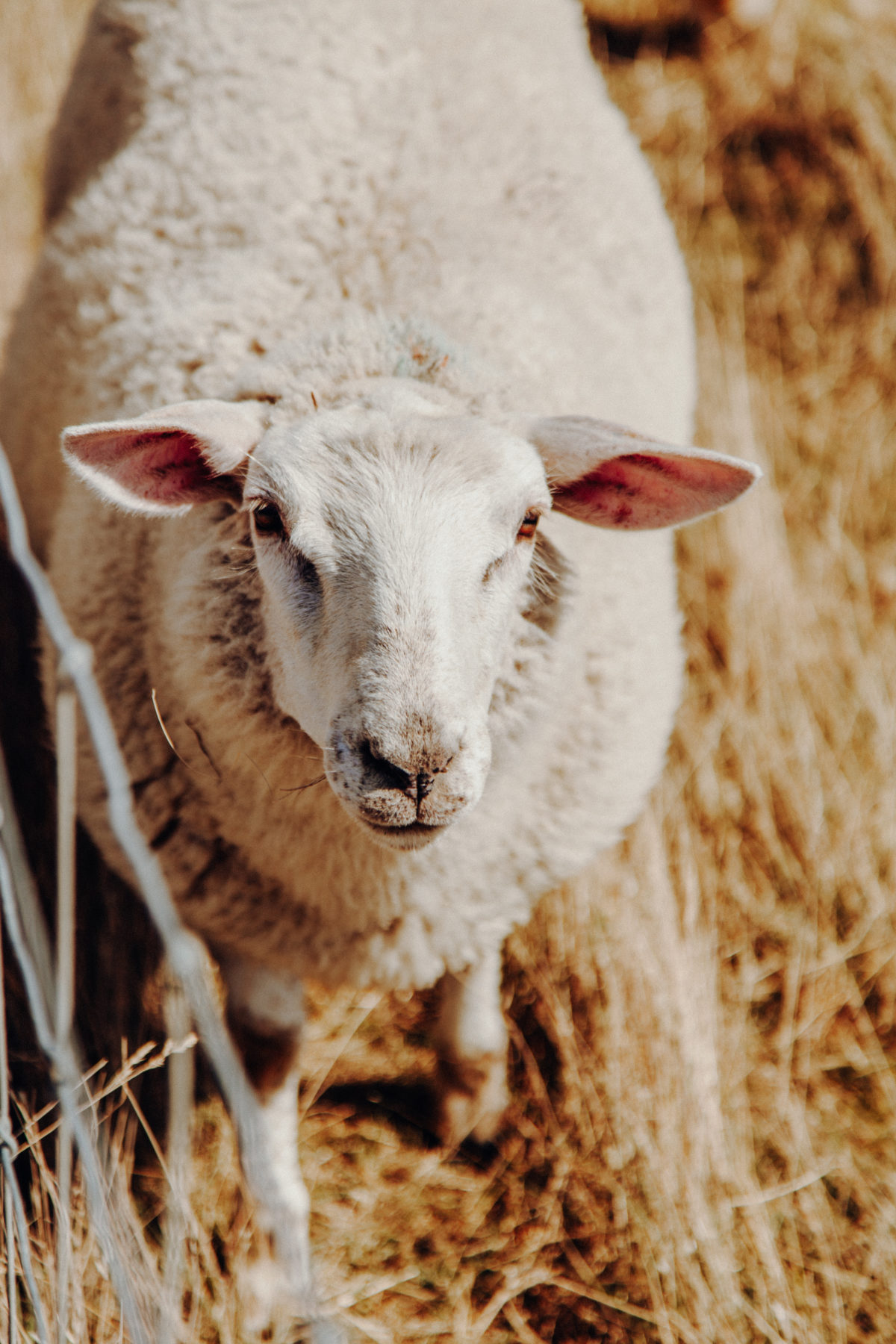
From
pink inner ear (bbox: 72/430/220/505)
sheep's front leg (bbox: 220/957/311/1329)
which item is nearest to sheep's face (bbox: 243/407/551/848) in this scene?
pink inner ear (bbox: 72/430/220/505)

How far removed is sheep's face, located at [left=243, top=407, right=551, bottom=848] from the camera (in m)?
1.70

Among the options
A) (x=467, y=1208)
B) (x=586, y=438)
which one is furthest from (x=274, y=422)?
(x=467, y=1208)

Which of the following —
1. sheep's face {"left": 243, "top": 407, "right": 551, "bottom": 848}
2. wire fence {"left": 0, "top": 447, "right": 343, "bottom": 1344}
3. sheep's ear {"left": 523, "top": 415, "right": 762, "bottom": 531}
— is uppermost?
sheep's ear {"left": 523, "top": 415, "right": 762, "bottom": 531}

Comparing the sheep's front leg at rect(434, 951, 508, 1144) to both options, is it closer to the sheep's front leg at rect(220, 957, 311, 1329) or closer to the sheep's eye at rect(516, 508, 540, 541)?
the sheep's front leg at rect(220, 957, 311, 1329)

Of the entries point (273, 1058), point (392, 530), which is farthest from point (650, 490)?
point (273, 1058)

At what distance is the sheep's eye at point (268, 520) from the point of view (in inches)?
75.5

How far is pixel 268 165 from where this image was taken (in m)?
2.58

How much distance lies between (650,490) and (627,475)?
5 cm

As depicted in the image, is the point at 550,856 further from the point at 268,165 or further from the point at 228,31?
the point at 228,31

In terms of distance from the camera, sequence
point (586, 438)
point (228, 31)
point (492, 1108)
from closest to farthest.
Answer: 1. point (586, 438)
2. point (228, 31)
3. point (492, 1108)

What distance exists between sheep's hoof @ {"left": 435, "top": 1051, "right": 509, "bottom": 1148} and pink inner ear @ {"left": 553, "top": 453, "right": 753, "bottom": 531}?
149 centimetres

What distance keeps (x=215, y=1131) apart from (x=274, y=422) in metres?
1.78

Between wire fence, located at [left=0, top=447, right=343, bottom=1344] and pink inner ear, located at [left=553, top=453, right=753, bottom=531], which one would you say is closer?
wire fence, located at [left=0, top=447, right=343, bottom=1344]

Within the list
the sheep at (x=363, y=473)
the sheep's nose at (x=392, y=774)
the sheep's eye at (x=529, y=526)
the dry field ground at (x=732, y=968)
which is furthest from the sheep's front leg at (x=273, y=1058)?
the sheep's eye at (x=529, y=526)
